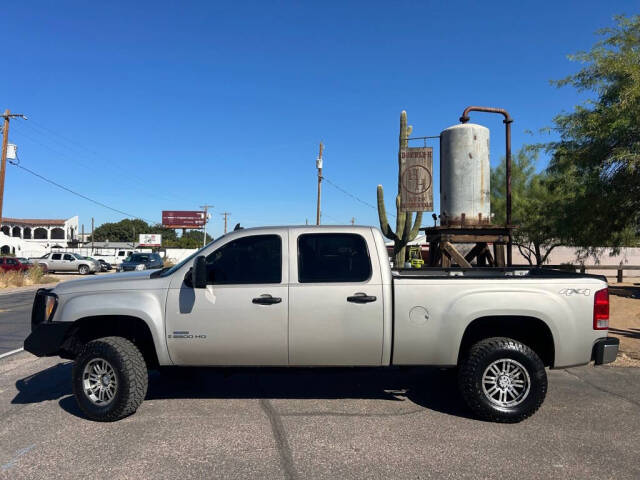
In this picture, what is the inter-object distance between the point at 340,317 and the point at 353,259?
0.61 meters

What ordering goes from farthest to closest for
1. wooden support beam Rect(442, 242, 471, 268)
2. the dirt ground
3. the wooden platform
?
the wooden platform < wooden support beam Rect(442, 242, 471, 268) < the dirt ground


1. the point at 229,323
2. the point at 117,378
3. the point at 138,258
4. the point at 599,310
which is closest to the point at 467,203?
the point at 599,310

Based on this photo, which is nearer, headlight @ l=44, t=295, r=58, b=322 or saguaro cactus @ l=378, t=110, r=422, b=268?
headlight @ l=44, t=295, r=58, b=322

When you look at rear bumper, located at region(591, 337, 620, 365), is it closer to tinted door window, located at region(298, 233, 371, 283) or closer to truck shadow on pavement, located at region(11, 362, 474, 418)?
truck shadow on pavement, located at region(11, 362, 474, 418)

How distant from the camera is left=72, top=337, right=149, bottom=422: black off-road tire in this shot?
4.66 meters

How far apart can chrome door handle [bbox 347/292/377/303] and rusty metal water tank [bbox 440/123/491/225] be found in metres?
5.46

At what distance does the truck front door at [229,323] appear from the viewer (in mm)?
4719

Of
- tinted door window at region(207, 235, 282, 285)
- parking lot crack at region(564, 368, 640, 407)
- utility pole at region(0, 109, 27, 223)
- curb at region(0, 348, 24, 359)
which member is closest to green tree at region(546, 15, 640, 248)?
parking lot crack at region(564, 368, 640, 407)

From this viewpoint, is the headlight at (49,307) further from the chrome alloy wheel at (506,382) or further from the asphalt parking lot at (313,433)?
the chrome alloy wheel at (506,382)

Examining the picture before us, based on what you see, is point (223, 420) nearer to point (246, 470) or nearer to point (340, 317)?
point (246, 470)

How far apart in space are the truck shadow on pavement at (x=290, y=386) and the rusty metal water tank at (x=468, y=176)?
3991 millimetres

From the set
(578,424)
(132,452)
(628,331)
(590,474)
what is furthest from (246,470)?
(628,331)

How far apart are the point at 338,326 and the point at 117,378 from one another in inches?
85.8

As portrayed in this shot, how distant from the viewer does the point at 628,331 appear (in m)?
9.64
